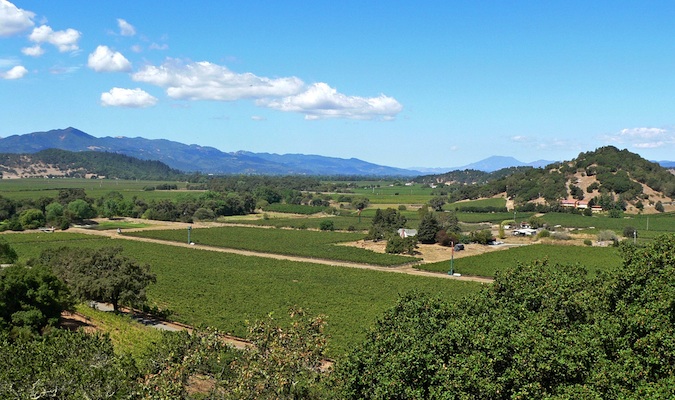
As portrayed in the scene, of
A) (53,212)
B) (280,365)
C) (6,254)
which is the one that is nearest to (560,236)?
(6,254)

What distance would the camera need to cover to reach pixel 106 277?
40.1 metres

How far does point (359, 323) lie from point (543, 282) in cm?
1911

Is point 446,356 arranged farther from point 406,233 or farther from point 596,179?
point 596,179

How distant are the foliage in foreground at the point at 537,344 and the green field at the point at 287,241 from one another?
4985 centimetres

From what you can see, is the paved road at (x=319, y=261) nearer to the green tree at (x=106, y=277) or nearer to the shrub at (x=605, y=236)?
the green tree at (x=106, y=277)

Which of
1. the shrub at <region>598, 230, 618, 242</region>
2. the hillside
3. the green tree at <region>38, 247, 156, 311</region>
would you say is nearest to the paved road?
the green tree at <region>38, 247, 156, 311</region>

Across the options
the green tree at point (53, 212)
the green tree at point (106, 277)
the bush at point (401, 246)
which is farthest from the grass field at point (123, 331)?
the green tree at point (53, 212)

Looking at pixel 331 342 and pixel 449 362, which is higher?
pixel 449 362

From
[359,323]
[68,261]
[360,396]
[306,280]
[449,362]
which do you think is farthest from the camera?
[306,280]

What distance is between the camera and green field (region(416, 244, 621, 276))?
6469cm

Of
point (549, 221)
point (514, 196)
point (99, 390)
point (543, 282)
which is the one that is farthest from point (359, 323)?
point (514, 196)

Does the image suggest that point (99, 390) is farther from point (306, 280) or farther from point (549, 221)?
point (549, 221)

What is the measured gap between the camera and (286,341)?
17.1 meters

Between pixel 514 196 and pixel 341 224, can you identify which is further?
pixel 514 196
